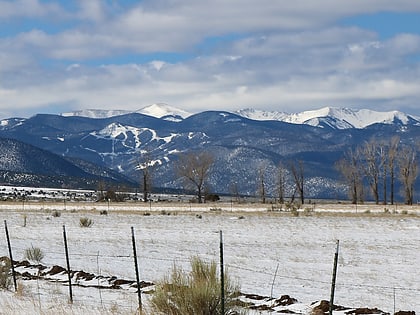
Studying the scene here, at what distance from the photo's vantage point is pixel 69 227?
4588cm

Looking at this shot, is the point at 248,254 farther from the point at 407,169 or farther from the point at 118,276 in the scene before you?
the point at 407,169

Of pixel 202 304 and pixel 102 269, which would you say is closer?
pixel 202 304

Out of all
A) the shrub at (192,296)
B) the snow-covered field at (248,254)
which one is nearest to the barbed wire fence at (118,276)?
the snow-covered field at (248,254)

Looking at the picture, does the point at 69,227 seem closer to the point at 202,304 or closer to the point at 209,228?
the point at 209,228

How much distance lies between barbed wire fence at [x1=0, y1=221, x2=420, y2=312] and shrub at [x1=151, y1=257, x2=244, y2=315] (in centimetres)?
126

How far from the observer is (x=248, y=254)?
30.5 metres

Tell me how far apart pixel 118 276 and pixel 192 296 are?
9601mm

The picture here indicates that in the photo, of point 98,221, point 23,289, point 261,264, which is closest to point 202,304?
point 23,289

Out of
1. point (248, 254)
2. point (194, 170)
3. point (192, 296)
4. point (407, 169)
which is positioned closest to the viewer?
point (192, 296)

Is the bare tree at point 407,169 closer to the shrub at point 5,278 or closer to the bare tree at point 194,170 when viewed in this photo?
the bare tree at point 194,170

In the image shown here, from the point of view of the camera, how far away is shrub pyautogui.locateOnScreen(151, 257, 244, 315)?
1371 cm

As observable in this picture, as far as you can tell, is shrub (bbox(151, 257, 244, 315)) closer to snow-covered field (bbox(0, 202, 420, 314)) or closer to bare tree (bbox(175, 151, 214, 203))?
snow-covered field (bbox(0, 202, 420, 314))

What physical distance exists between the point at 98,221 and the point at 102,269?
1084 inches

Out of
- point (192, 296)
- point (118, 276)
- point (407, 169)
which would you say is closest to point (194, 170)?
point (407, 169)
